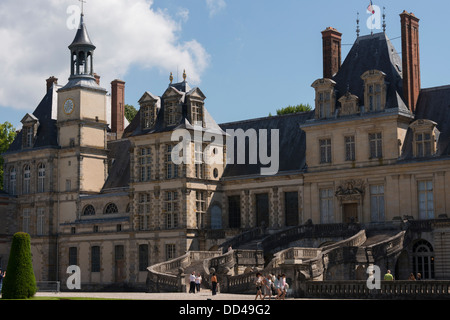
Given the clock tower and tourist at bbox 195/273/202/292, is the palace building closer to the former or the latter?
the clock tower

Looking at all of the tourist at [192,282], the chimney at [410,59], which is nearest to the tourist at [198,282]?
the tourist at [192,282]

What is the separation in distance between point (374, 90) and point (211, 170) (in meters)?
12.1

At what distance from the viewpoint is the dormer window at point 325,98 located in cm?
5022

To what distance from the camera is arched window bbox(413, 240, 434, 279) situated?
147 ft

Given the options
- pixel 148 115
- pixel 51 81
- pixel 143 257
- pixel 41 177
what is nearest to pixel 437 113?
pixel 148 115

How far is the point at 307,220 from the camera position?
49875 mm

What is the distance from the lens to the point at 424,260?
45.0m

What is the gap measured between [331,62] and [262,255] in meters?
12.8

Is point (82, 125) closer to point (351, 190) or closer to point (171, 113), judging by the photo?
point (171, 113)

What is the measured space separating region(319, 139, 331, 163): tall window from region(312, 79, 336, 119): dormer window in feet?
4.63

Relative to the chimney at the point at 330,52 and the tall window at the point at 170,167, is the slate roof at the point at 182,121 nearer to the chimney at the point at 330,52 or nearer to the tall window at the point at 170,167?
the tall window at the point at 170,167

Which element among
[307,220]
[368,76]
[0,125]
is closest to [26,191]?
[0,125]

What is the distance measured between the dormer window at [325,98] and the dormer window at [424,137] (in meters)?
5.25

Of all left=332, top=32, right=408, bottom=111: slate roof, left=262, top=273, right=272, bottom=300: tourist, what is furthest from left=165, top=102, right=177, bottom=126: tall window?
left=262, top=273, right=272, bottom=300: tourist
